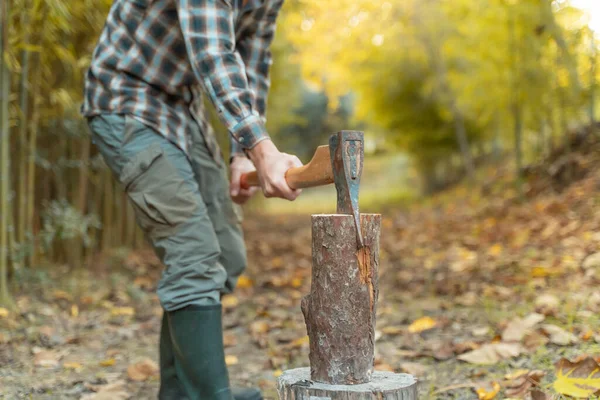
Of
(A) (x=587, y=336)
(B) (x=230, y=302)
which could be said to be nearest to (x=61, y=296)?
(B) (x=230, y=302)

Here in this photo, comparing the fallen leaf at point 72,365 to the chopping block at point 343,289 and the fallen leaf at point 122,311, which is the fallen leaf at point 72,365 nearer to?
the fallen leaf at point 122,311

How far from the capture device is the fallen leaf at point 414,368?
7.46 ft

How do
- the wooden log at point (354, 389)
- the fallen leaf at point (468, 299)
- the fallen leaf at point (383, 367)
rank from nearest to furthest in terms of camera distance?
the wooden log at point (354, 389), the fallen leaf at point (383, 367), the fallen leaf at point (468, 299)

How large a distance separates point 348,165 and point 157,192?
592 mm

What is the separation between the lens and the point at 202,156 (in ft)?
6.52

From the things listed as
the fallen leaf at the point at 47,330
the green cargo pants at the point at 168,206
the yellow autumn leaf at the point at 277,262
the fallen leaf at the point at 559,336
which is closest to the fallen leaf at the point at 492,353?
the fallen leaf at the point at 559,336

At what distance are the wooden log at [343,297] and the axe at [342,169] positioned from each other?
0.12 feet

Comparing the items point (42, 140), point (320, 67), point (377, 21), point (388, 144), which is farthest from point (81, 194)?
point (388, 144)

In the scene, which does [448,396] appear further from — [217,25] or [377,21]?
[377,21]

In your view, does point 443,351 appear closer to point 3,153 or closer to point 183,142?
point 183,142

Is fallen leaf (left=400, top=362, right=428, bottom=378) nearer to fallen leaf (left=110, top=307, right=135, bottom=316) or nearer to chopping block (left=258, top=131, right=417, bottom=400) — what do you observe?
chopping block (left=258, top=131, right=417, bottom=400)

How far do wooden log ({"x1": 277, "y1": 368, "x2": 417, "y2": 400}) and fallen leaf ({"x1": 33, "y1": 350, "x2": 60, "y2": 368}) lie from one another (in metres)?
1.30

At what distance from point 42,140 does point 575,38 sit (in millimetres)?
4824

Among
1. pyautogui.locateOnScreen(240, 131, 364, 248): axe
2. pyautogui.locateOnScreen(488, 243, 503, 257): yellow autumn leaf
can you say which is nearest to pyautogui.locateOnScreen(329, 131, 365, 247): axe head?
pyautogui.locateOnScreen(240, 131, 364, 248): axe
